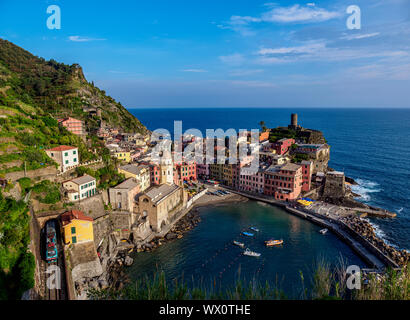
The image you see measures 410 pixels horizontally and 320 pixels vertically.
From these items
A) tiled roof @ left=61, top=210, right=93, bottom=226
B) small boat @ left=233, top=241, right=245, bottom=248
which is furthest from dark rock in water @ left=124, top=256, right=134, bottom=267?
small boat @ left=233, top=241, right=245, bottom=248

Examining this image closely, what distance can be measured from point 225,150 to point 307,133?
2190 cm

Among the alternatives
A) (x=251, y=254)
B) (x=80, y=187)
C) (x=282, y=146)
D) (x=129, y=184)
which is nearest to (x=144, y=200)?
(x=129, y=184)

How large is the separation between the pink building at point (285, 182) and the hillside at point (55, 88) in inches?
1551

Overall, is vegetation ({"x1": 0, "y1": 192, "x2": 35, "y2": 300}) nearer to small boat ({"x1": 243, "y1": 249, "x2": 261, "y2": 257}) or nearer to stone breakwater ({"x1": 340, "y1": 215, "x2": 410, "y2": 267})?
small boat ({"x1": 243, "y1": 249, "x2": 261, "y2": 257})

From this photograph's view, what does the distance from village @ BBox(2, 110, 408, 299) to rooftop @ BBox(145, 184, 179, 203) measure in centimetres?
14

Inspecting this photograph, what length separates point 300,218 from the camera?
35812 mm

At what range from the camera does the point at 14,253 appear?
14281mm

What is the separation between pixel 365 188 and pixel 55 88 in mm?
71094

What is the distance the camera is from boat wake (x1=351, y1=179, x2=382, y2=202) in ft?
142

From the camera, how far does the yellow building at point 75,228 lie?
21.5 meters

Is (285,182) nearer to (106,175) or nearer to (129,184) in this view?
(129,184)

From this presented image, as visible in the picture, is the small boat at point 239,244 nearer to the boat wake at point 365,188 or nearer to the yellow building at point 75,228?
the yellow building at point 75,228

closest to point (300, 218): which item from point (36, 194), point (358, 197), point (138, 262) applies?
point (358, 197)

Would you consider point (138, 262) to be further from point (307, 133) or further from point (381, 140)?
point (381, 140)
